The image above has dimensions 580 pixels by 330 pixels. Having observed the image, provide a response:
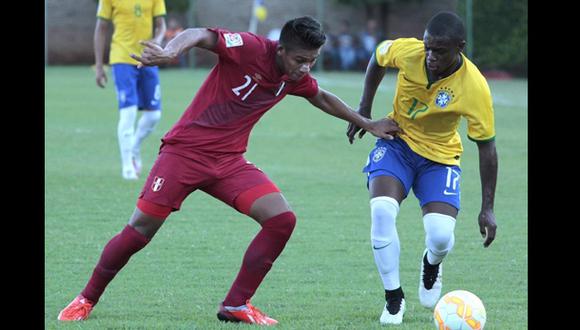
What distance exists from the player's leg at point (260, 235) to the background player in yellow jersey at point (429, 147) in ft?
2.19

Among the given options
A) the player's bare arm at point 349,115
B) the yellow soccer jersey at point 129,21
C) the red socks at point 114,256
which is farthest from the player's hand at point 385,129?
the yellow soccer jersey at point 129,21

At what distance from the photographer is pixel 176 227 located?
32.9 feet

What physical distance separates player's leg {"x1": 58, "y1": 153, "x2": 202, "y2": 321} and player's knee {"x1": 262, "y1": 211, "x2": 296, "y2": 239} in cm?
51

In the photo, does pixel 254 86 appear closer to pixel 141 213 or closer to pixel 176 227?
pixel 141 213

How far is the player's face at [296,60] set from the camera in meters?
6.27

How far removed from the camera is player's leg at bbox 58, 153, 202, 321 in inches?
251

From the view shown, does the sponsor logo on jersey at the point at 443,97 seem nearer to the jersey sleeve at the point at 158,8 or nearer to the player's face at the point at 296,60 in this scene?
the player's face at the point at 296,60

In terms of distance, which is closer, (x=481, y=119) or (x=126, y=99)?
(x=481, y=119)

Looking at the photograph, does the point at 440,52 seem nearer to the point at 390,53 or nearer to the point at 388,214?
the point at 390,53

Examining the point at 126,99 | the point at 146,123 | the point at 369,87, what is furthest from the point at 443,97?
the point at 146,123

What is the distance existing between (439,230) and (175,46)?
2.14 m

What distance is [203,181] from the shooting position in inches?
255
